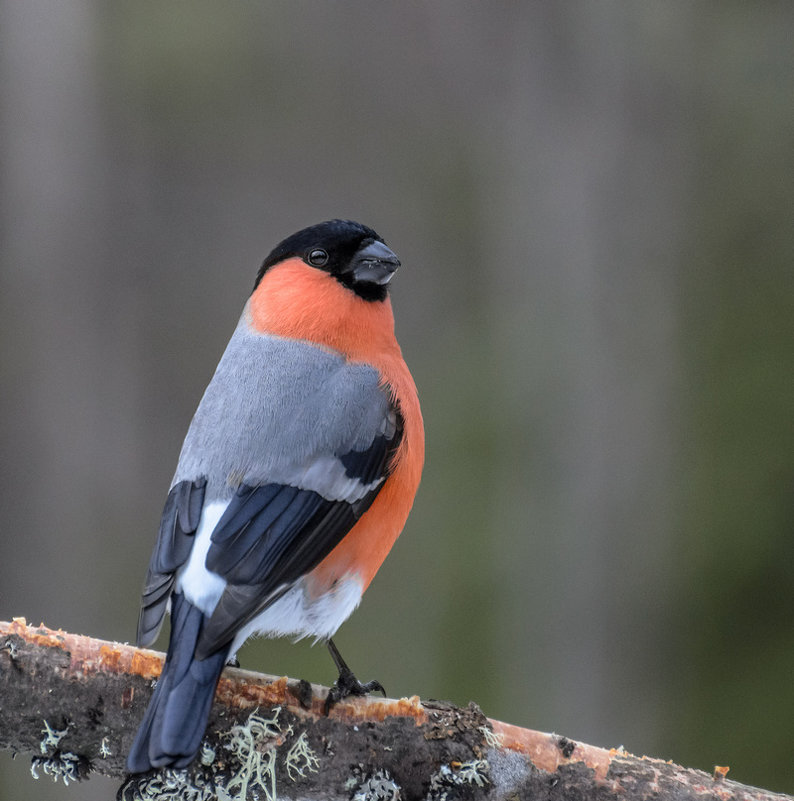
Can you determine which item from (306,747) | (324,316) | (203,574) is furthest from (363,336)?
(306,747)

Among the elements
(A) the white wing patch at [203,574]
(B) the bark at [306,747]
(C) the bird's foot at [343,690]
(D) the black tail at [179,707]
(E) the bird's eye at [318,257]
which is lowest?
(B) the bark at [306,747]

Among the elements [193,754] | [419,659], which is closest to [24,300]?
[419,659]

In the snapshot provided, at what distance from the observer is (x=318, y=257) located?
298cm

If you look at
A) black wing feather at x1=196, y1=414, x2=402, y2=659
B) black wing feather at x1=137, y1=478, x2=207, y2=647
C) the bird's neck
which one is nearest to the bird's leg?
black wing feather at x1=196, y1=414, x2=402, y2=659

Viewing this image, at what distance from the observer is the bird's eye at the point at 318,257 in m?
2.97

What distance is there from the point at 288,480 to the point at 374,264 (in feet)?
2.64

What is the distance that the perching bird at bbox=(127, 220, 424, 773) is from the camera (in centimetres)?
207

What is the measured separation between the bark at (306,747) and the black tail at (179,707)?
13 cm

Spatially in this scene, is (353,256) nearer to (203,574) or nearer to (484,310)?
(203,574)

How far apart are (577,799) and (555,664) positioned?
3.11 metres

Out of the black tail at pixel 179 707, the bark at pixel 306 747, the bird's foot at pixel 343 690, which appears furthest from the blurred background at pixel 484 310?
the black tail at pixel 179 707

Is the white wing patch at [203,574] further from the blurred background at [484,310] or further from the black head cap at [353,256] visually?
the blurred background at [484,310]

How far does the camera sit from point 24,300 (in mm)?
5484

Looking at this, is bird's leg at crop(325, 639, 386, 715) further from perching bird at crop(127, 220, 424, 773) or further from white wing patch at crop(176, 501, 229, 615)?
white wing patch at crop(176, 501, 229, 615)
